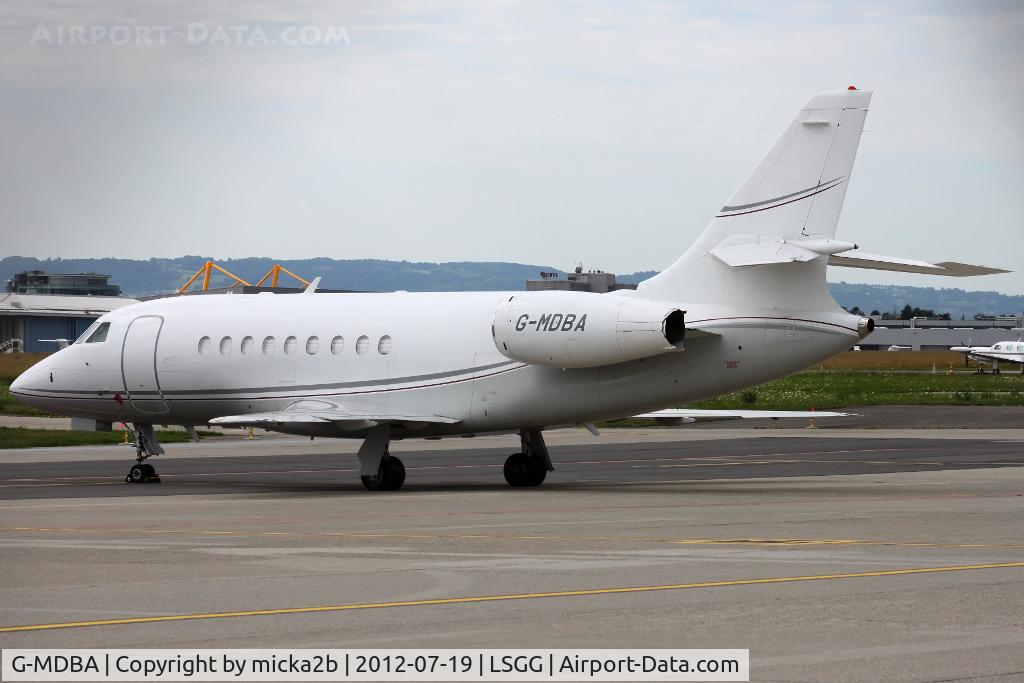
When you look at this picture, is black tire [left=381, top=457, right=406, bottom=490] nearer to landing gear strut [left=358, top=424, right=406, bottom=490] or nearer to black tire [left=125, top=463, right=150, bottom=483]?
landing gear strut [left=358, top=424, right=406, bottom=490]

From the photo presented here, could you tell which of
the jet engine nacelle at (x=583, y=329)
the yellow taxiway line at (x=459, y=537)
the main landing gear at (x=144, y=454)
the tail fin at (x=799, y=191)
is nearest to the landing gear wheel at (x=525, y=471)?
the jet engine nacelle at (x=583, y=329)

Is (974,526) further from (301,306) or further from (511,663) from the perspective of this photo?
(301,306)

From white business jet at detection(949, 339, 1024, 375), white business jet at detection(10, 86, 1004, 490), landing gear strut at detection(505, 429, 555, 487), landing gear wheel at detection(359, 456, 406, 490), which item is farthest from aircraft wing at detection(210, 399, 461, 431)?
white business jet at detection(949, 339, 1024, 375)

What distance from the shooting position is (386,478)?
26594mm

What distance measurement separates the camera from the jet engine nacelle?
24.0 metres

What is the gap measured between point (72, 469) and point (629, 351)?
15.4 meters

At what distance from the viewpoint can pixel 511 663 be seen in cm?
943

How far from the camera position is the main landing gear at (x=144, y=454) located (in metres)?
29.1

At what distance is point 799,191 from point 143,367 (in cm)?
1381

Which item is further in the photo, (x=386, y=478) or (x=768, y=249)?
(x=386, y=478)

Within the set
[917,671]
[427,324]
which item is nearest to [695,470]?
[427,324]

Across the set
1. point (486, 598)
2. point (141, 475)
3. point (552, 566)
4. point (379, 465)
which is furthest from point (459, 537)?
point (141, 475)

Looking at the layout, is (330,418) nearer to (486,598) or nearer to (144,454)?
(144,454)

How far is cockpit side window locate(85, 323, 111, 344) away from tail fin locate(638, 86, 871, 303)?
1322 cm
